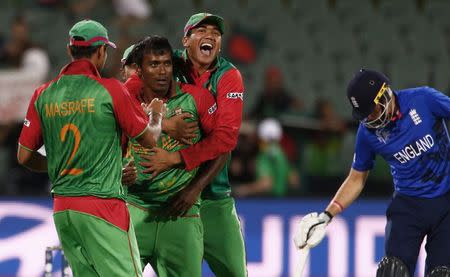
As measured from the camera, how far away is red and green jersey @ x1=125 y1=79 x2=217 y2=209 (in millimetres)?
5637

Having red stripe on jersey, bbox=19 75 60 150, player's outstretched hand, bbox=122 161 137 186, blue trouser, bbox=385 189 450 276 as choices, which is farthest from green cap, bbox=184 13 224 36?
blue trouser, bbox=385 189 450 276

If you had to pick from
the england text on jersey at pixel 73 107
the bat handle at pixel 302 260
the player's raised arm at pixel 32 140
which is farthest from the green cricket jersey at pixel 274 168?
the england text on jersey at pixel 73 107

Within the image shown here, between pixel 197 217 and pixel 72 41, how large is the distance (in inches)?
55.5

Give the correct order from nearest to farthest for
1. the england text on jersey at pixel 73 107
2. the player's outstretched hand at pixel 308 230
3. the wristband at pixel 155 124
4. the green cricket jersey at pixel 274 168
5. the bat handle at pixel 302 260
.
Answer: the england text on jersey at pixel 73 107
the wristband at pixel 155 124
the bat handle at pixel 302 260
the player's outstretched hand at pixel 308 230
the green cricket jersey at pixel 274 168

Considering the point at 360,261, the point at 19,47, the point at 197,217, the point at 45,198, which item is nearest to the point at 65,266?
the point at 197,217

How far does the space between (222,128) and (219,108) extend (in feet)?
0.46

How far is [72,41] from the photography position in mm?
5031

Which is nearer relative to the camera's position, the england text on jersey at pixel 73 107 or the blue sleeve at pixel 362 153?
the england text on jersey at pixel 73 107

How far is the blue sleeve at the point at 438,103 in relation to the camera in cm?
602

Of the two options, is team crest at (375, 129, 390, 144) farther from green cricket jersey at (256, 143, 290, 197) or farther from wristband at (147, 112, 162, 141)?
green cricket jersey at (256, 143, 290, 197)

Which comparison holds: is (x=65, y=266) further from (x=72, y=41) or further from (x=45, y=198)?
(x=45, y=198)

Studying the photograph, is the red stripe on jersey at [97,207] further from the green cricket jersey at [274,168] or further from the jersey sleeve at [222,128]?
the green cricket jersey at [274,168]

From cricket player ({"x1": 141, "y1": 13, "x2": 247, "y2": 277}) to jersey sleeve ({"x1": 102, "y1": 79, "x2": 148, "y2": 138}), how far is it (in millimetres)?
594

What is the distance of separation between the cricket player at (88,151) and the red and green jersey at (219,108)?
2.18ft
